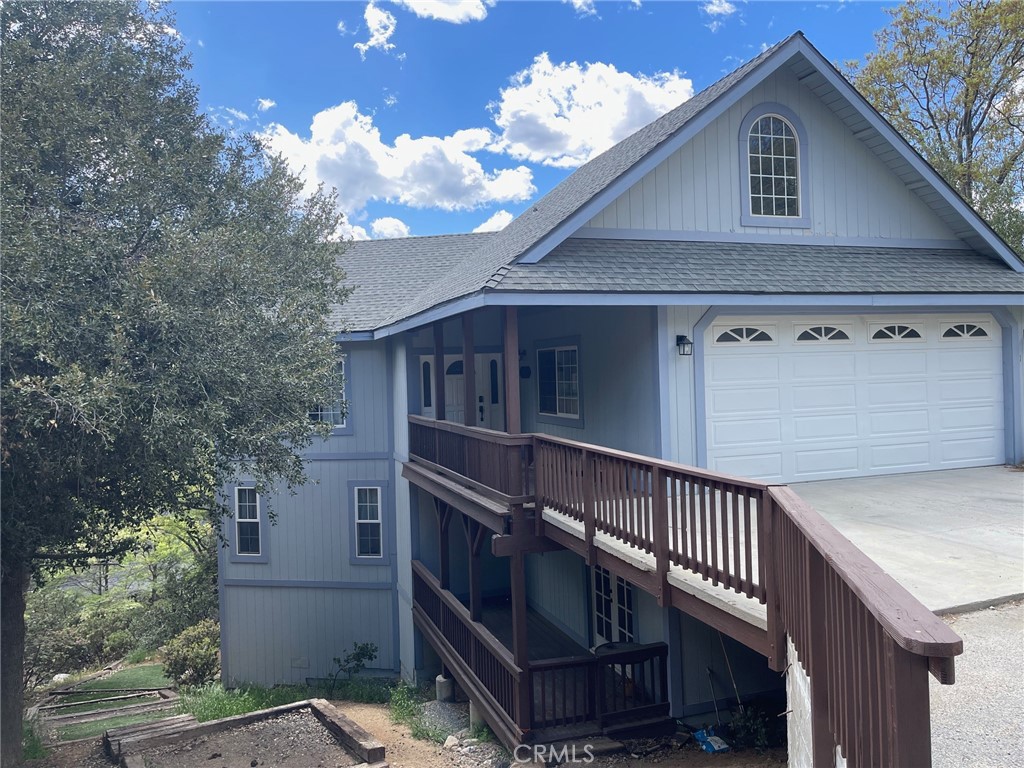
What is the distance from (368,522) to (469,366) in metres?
6.21

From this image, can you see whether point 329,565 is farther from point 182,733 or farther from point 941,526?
point 941,526

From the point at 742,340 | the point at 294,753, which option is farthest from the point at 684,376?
the point at 294,753

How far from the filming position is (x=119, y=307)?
7441 millimetres

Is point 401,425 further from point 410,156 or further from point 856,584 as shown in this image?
point 410,156

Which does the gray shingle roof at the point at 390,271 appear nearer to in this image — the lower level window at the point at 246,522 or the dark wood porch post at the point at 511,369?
the lower level window at the point at 246,522

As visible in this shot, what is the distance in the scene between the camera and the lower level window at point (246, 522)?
1498 cm

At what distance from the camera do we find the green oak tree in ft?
23.1

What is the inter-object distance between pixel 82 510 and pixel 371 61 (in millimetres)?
24519

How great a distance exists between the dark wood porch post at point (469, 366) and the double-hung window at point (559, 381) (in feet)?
6.64

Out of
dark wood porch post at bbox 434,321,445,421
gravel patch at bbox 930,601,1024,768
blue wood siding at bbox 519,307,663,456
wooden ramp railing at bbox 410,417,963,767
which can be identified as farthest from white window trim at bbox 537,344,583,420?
gravel patch at bbox 930,601,1024,768

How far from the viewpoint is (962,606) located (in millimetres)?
5074

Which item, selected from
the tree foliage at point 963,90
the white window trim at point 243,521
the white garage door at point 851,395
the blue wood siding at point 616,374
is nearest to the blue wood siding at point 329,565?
the white window trim at point 243,521

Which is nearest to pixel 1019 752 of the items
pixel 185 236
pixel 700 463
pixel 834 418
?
pixel 700 463

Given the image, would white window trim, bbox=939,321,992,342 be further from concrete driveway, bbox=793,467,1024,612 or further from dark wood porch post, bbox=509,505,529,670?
dark wood porch post, bbox=509,505,529,670
